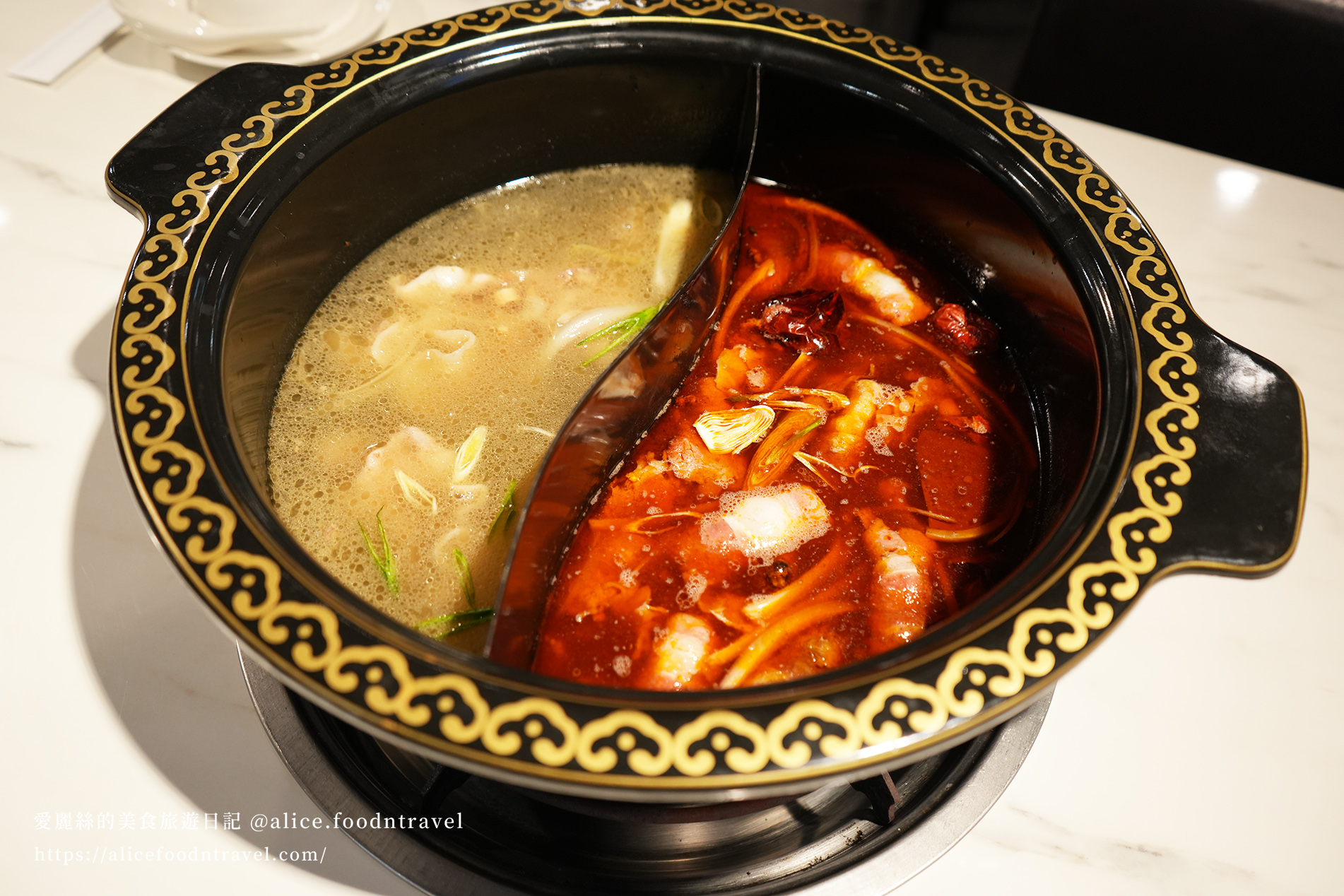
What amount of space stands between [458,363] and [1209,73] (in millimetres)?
2969

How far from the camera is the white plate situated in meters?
2.39

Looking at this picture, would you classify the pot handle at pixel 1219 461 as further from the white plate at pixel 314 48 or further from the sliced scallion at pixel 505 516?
the white plate at pixel 314 48

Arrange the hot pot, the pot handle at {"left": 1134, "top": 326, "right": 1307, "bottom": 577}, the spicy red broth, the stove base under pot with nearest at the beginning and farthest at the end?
the hot pot, the pot handle at {"left": 1134, "top": 326, "right": 1307, "bottom": 577}, the stove base under pot, the spicy red broth

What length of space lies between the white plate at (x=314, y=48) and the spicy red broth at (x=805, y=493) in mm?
1378

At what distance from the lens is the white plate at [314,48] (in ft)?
7.85

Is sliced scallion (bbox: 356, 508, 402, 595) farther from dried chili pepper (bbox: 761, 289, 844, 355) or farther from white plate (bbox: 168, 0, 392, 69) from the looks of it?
white plate (bbox: 168, 0, 392, 69)

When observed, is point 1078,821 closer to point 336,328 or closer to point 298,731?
point 298,731

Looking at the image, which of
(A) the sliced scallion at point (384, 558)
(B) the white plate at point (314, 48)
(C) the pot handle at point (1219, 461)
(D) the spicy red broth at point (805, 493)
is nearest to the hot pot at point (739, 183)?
(C) the pot handle at point (1219, 461)

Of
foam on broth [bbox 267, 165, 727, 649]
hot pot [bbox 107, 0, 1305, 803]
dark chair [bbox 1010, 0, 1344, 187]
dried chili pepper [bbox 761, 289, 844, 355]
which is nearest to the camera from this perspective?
hot pot [bbox 107, 0, 1305, 803]

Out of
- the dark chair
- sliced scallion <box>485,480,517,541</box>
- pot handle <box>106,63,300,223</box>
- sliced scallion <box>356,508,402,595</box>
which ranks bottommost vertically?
sliced scallion <box>356,508,402,595</box>

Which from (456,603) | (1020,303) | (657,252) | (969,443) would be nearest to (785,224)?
(657,252)

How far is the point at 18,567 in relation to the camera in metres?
1.63

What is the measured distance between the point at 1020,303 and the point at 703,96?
2.66ft

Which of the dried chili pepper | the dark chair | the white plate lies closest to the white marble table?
the white plate
